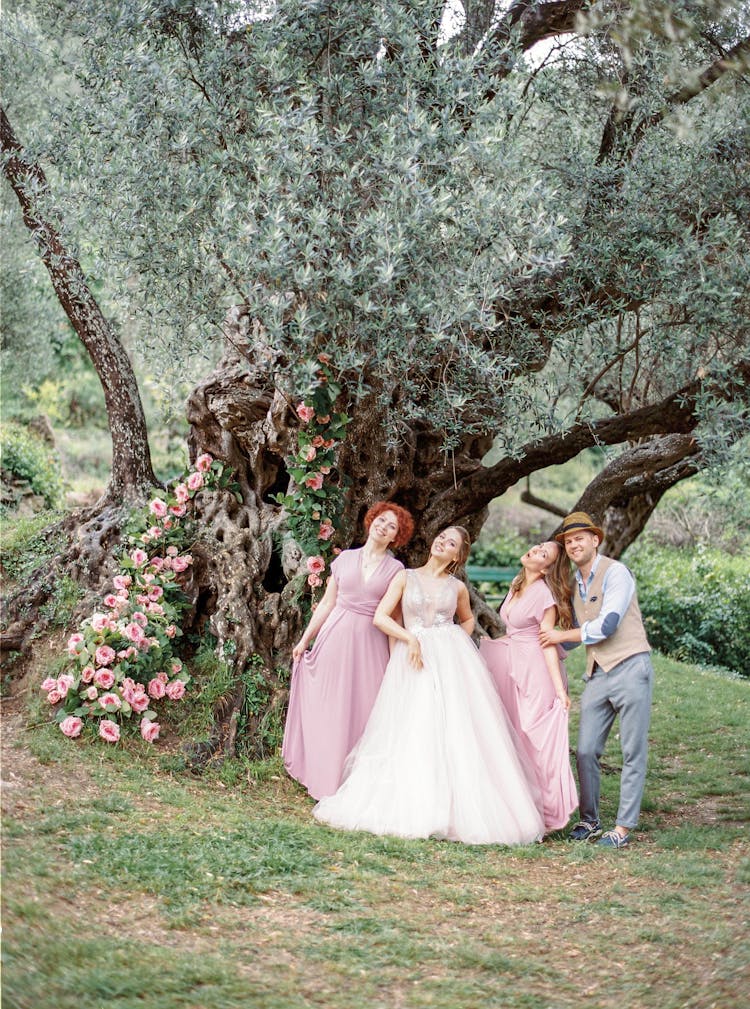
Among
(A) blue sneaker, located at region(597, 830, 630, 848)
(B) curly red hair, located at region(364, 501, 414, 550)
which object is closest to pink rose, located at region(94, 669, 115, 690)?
(B) curly red hair, located at region(364, 501, 414, 550)

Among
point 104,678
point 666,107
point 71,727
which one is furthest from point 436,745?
point 666,107

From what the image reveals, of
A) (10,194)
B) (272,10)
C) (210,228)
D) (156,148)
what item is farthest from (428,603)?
(10,194)

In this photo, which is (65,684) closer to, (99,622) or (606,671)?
(99,622)

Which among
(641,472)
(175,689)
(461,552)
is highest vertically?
(641,472)

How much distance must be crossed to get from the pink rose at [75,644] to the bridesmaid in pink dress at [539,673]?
318 cm

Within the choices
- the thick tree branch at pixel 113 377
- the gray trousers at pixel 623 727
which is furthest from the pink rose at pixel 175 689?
the gray trousers at pixel 623 727

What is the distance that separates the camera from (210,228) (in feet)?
20.9

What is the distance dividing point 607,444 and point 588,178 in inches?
87.8

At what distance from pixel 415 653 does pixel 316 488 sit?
1711 mm

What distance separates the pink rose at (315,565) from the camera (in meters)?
7.99

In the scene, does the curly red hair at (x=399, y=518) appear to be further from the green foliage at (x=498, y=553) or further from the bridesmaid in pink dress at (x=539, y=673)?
the green foliage at (x=498, y=553)

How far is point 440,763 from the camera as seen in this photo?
264 inches

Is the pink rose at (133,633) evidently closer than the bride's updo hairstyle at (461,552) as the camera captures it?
No

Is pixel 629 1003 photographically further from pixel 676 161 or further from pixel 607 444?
pixel 676 161
